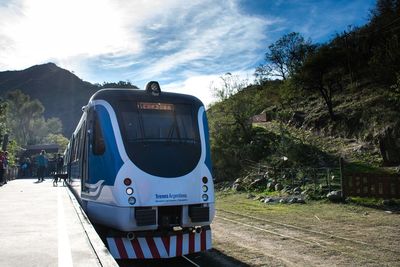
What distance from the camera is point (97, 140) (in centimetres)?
837

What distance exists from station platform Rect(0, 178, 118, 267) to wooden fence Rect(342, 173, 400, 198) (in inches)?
447

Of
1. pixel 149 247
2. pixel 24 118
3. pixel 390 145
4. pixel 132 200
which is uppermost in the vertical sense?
pixel 24 118

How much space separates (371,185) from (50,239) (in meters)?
13.8

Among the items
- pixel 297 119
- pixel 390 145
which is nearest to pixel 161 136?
pixel 390 145

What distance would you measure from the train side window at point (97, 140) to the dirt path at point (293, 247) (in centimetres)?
349

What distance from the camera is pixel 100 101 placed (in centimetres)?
842

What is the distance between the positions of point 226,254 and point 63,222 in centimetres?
344

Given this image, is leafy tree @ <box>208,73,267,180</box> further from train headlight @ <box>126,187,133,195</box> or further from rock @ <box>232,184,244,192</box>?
train headlight @ <box>126,187,133,195</box>

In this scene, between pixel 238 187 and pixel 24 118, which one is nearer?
pixel 238 187

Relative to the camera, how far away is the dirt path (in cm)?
823

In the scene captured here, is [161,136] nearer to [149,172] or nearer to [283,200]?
[149,172]

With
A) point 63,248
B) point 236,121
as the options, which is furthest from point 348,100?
point 63,248

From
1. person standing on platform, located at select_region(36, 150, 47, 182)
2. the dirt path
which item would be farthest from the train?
person standing on platform, located at select_region(36, 150, 47, 182)

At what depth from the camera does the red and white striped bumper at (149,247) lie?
25.0 ft
